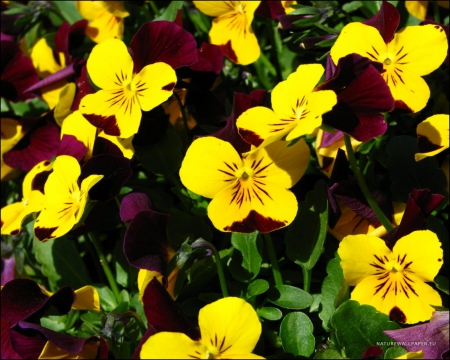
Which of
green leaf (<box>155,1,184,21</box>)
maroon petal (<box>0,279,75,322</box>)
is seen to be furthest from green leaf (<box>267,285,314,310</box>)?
green leaf (<box>155,1,184,21</box>)

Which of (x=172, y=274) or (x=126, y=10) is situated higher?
(x=126, y=10)

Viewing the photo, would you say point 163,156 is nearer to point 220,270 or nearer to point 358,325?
point 220,270

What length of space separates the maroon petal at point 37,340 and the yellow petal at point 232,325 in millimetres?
238

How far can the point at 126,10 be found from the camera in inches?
71.7

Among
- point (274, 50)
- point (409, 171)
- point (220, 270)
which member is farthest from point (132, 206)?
point (274, 50)

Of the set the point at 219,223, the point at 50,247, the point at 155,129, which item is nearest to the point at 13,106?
the point at 50,247

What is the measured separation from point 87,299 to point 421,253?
23.8 inches

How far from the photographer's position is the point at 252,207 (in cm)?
115

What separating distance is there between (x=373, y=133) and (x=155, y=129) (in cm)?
50

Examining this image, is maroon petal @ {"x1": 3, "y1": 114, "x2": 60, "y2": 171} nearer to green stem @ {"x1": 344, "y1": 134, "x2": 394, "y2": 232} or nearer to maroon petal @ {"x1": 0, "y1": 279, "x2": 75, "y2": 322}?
maroon petal @ {"x1": 0, "y1": 279, "x2": 75, "y2": 322}

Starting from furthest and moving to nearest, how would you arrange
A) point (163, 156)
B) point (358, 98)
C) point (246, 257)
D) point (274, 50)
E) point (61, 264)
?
point (274, 50)
point (61, 264)
point (163, 156)
point (246, 257)
point (358, 98)

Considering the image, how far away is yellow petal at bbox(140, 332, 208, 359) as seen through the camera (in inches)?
36.7

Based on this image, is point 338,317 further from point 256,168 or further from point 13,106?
point 13,106

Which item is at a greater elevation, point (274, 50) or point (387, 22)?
point (387, 22)
